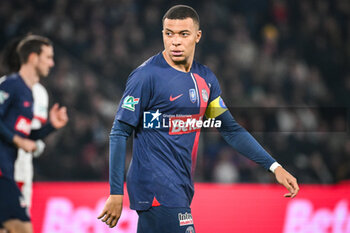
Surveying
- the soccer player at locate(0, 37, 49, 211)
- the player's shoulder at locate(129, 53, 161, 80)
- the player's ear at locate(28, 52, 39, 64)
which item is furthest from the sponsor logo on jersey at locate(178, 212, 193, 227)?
the player's ear at locate(28, 52, 39, 64)

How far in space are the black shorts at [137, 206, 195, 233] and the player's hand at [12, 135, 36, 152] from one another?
4.97 feet

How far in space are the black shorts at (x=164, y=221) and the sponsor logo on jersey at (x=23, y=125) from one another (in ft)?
6.44

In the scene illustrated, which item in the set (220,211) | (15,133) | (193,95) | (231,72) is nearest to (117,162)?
(193,95)

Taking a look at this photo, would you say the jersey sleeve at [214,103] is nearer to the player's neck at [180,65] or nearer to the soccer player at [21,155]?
the player's neck at [180,65]

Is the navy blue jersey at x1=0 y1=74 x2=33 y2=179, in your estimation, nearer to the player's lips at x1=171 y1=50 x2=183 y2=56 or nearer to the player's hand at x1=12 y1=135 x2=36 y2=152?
the player's hand at x1=12 y1=135 x2=36 y2=152

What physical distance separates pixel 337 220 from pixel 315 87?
4.77 meters

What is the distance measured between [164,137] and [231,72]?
783 centimetres

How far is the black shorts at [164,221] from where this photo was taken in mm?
3256

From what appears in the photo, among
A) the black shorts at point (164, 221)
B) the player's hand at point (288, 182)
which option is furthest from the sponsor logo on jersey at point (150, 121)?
the player's hand at point (288, 182)

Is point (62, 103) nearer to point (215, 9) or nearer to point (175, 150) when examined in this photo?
point (215, 9)

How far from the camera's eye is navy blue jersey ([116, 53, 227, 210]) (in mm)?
3311

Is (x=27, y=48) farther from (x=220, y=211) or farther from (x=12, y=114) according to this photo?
(x=220, y=211)

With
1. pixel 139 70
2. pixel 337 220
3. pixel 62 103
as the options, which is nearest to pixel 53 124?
pixel 139 70

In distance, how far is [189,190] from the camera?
347 cm
